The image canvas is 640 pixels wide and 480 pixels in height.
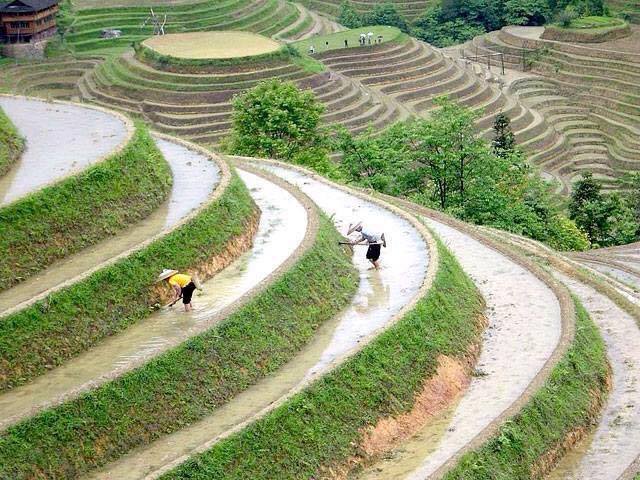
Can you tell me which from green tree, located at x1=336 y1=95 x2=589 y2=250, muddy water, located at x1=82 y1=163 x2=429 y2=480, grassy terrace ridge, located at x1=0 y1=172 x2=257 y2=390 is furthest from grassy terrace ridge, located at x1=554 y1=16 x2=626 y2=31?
grassy terrace ridge, located at x1=0 y1=172 x2=257 y2=390

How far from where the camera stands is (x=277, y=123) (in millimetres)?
48094

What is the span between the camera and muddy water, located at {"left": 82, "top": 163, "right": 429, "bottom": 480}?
65.8ft

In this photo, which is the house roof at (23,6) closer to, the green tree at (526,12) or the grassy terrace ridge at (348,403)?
the green tree at (526,12)

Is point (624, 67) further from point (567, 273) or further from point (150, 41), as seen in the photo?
point (567, 273)

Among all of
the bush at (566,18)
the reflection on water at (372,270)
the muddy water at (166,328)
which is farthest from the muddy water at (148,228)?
the bush at (566,18)

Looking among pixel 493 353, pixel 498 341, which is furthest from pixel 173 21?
pixel 493 353

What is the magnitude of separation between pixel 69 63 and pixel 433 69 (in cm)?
1890

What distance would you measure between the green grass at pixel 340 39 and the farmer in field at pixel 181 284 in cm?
5142

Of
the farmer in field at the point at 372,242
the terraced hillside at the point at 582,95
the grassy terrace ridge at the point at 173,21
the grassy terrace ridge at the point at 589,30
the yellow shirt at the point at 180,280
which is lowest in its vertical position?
the terraced hillside at the point at 582,95

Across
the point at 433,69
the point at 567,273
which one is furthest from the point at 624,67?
the point at 567,273

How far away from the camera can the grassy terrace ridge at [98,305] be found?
2139 centimetres

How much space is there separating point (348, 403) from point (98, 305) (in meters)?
4.30

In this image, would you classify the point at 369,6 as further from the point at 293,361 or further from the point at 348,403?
the point at 348,403

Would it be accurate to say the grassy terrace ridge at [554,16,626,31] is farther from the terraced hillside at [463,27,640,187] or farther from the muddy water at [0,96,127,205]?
the muddy water at [0,96,127,205]
